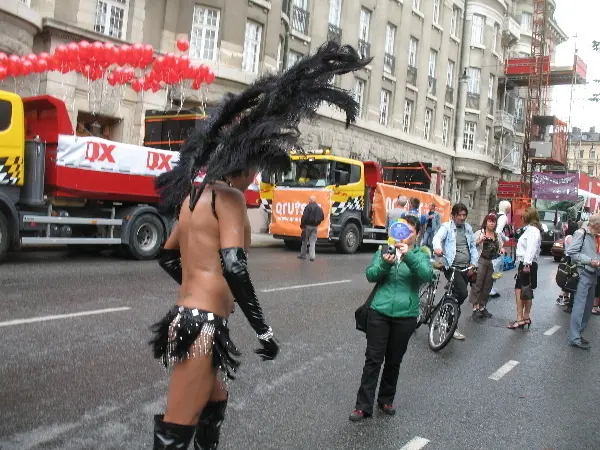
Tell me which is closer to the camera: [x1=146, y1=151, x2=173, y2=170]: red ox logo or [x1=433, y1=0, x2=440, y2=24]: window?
[x1=146, y1=151, x2=173, y2=170]: red ox logo

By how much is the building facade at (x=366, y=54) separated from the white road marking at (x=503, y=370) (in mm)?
2759

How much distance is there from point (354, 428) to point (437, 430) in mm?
578

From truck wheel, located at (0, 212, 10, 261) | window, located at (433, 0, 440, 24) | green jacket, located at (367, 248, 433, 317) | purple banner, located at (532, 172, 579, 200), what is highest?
window, located at (433, 0, 440, 24)

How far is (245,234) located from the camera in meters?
2.81

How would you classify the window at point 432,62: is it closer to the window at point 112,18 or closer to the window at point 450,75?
→ the window at point 450,75

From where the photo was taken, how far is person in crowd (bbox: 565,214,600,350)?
7289 millimetres

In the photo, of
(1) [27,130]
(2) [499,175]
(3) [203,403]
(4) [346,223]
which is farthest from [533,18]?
(3) [203,403]

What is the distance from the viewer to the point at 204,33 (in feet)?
69.5

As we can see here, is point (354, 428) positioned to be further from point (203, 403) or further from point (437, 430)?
point (203, 403)

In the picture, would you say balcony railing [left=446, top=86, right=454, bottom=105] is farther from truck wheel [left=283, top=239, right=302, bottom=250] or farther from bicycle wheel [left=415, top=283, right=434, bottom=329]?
bicycle wheel [left=415, top=283, right=434, bottom=329]

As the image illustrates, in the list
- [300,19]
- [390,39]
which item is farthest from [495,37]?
[300,19]

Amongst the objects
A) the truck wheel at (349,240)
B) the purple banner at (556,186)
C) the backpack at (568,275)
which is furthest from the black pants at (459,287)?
the purple banner at (556,186)

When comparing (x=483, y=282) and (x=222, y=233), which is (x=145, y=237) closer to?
(x=483, y=282)

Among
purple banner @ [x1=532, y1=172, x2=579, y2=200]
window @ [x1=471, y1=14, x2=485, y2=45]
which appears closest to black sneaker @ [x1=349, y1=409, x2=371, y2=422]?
purple banner @ [x1=532, y1=172, x2=579, y2=200]
